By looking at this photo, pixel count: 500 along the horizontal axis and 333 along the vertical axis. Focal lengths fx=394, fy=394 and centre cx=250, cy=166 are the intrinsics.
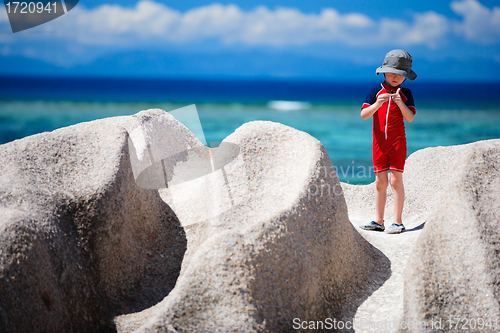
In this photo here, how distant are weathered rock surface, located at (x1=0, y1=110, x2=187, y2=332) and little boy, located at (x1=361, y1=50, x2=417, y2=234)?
1.89 metres

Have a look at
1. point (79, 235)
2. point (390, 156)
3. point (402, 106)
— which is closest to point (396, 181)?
point (390, 156)

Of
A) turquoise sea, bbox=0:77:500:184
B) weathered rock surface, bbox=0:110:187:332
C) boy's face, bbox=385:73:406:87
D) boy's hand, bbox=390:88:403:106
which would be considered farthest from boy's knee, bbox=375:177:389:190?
turquoise sea, bbox=0:77:500:184

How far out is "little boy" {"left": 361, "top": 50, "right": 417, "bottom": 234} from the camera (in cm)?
340

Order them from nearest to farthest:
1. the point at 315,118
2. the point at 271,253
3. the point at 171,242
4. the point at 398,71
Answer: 1. the point at 271,253
2. the point at 171,242
3. the point at 398,71
4. the point at 315,118

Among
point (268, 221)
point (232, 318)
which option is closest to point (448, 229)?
Result: point (268, 221)

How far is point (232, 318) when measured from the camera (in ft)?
7.36

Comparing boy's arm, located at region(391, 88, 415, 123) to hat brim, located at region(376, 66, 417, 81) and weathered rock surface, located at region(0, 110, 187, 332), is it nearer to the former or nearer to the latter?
hat brim, located at region(376, 66, 417, 81)

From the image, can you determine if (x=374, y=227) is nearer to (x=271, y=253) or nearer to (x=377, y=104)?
(x=377, y=104)

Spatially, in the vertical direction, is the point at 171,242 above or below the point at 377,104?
below

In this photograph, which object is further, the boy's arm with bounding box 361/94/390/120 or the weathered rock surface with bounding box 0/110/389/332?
the boy's arm with bounding box 361/94/390/120

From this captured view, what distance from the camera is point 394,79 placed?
344cm

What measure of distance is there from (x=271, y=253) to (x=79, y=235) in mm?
1299

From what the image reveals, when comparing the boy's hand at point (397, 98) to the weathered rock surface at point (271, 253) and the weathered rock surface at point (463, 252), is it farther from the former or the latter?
the weathered rock surface at point (271, 253)

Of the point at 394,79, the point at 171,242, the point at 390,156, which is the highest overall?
the point at 394,79
